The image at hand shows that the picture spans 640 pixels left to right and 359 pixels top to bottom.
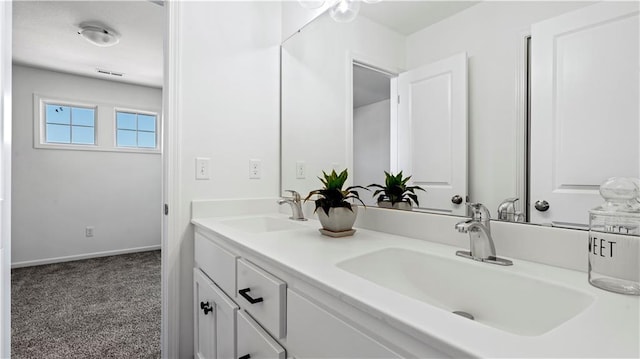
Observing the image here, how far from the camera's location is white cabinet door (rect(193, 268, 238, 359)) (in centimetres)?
106

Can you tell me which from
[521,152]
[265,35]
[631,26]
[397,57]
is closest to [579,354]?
[521,152]

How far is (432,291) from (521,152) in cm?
45

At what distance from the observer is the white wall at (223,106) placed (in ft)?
5.04

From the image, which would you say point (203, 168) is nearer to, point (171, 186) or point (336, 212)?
point (171, 186)

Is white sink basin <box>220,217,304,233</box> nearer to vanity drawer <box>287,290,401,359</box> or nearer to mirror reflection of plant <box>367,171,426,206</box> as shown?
mirror reflection of plant <box>367,171,426,206</box>

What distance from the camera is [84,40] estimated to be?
2867 millimetres

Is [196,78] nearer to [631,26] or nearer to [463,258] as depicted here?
[463,258]

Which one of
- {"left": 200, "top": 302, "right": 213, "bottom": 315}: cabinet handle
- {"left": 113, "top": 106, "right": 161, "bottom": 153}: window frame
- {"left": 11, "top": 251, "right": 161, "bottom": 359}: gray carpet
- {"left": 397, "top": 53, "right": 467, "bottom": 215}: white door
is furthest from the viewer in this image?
{"left": 113, "top": 106, "right": 161, "bottom": 153}: window frame

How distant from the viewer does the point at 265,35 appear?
72.3 inches

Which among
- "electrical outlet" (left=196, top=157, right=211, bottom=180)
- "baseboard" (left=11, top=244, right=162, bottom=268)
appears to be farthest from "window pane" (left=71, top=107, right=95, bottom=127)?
"electrical outlet" (left=196, top=157, right=211, bottom=180)

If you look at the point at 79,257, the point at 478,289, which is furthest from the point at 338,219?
the point at 79,257

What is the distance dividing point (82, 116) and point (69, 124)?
0.56ft

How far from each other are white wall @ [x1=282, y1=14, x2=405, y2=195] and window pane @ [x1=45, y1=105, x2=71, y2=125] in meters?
3.49

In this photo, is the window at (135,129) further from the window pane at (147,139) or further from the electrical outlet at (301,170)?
the electrical outlet at (301,170)
